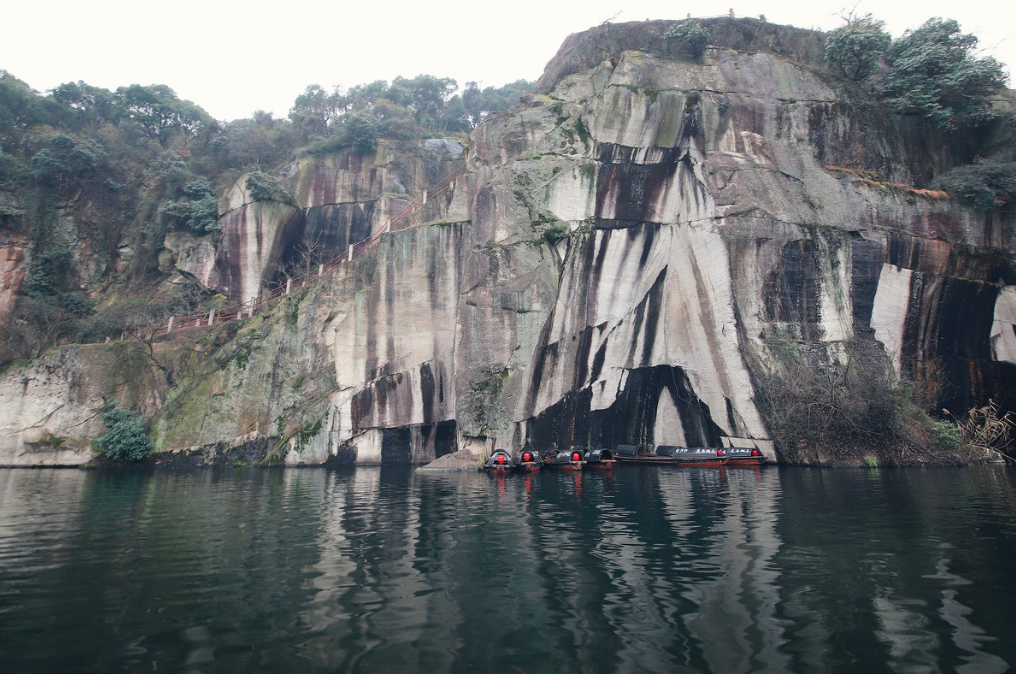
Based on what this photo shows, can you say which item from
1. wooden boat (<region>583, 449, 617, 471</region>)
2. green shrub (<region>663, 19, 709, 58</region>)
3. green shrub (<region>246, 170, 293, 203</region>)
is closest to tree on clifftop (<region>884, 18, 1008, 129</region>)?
green shrub (<region>663, 19, 709, 58</region>)

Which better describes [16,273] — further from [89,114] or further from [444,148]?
[444,148]

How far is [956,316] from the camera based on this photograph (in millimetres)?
24703

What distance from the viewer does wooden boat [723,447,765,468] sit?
22.9 metres

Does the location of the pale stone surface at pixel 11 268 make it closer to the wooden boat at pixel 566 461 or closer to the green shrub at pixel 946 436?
the wooden boat at pixel 566 461

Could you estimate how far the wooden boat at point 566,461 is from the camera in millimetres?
23422

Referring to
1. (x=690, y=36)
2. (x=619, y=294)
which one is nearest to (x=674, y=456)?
(x=619, y=294)

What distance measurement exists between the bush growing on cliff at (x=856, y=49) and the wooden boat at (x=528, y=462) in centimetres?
2400

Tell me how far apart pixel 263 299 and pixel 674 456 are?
78.5 feet

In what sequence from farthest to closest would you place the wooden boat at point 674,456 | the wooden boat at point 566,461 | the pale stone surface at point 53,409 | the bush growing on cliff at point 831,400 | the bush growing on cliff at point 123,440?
the pale stone surface at point 53,409 → the bush growing on cliff at point 123,440 → the wooden boat at point 674,456 → the wooden boat at point 566,461 → the bush growing on cliff at point 831,400

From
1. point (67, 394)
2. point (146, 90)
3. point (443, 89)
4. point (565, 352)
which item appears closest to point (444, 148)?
point (443, 89)

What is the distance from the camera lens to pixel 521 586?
7.04m

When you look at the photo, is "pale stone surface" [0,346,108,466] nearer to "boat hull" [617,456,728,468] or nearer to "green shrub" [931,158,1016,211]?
"boat hull" [617,456,728,468]

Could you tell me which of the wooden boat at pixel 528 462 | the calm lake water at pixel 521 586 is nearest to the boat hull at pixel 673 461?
the wooden boat at pixel 528 462

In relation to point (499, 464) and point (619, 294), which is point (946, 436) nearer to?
point (619, 294)
